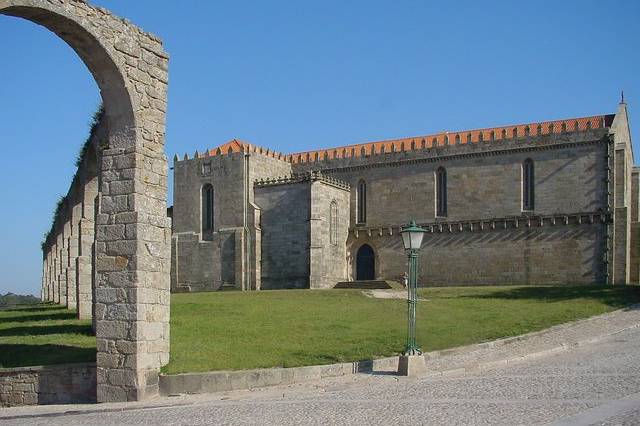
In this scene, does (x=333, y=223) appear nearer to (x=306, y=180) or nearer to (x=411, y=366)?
(x=306, y=180)

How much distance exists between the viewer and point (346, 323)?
64.7ft

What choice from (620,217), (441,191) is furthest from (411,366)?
(441,191)

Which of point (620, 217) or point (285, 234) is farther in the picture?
point (285, 234)

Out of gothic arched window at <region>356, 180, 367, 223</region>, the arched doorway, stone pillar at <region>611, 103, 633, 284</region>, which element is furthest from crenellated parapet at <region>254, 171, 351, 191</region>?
stone pillar at <region>611, 103, 633, 284</region>

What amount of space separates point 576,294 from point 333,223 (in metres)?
17.4

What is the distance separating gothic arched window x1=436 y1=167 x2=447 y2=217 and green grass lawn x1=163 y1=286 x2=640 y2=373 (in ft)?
34.8

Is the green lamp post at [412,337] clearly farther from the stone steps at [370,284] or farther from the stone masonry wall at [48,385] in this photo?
the stone steps at [370,284]

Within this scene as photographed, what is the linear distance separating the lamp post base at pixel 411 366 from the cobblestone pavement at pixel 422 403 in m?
0.28

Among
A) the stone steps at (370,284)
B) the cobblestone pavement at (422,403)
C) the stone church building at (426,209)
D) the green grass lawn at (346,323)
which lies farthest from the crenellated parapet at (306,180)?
the cobblestone pavement at (422,403)

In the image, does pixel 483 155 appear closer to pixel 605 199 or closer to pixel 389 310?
pixel 605 199

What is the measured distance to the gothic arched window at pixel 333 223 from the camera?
138ft

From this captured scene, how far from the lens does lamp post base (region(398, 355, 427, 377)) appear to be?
13180 mm

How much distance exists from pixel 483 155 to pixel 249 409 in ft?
104

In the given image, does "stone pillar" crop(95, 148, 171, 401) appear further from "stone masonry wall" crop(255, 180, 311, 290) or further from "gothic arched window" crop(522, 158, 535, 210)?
"gothic arched window" crop(522, 158, 535, 210)
